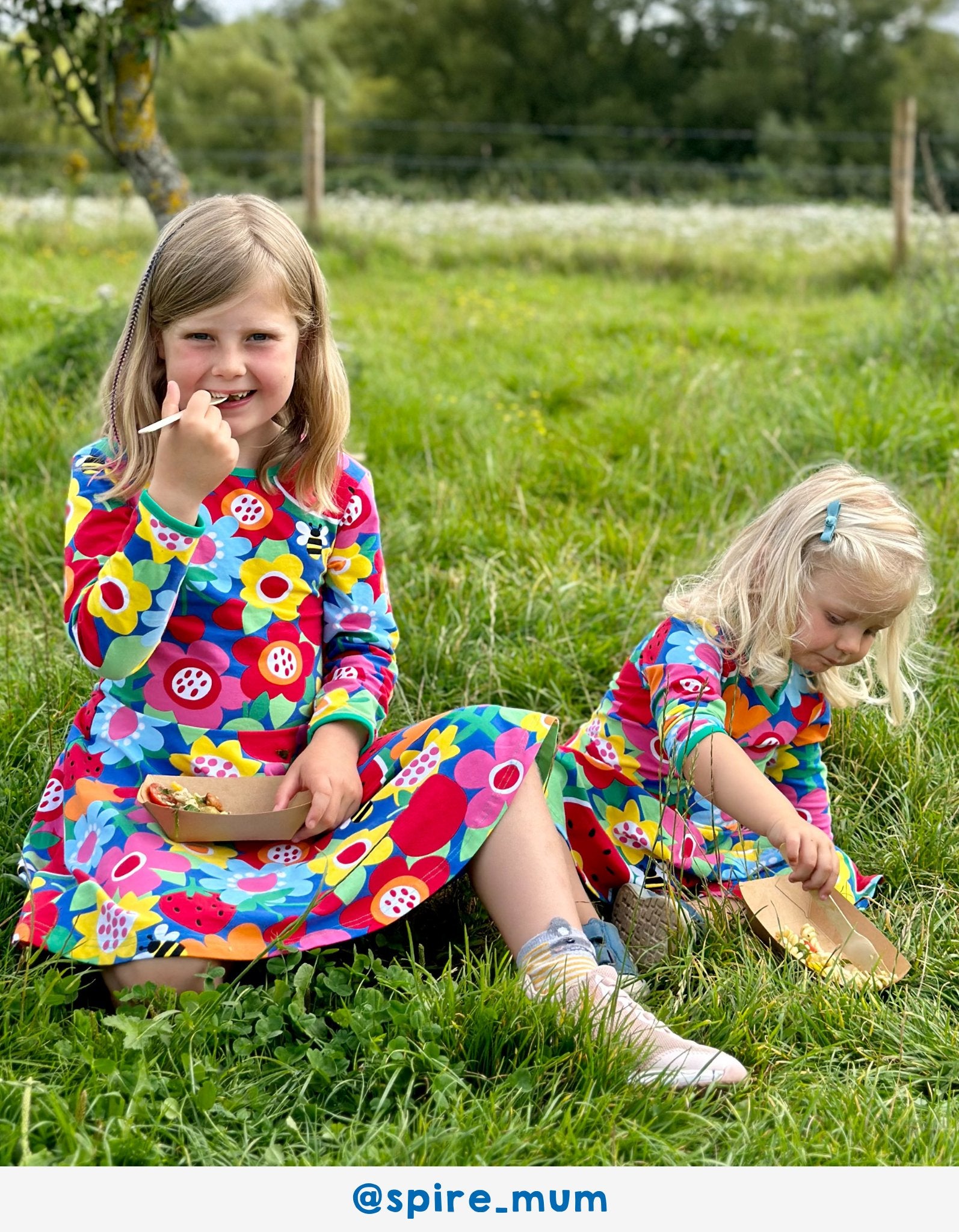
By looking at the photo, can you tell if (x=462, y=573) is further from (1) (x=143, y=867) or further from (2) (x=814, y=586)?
(1) (x=143, y=867)

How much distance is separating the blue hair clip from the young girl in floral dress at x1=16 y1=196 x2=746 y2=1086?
2.01ft

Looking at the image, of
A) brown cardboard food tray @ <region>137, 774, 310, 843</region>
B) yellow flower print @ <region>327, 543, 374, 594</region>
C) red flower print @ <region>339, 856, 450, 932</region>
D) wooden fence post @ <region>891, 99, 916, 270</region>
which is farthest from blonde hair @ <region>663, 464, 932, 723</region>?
wooden fence post @ <region>891, 99, 916, 270</region>

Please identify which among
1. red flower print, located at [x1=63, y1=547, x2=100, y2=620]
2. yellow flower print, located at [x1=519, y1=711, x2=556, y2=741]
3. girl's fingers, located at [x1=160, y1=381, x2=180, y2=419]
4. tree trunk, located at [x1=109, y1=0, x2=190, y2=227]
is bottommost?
yellow flower print, located at [x1=519, y1=711, x2=556, y2=741]

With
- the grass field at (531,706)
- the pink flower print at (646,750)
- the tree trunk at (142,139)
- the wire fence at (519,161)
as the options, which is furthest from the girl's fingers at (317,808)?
Result: the wire fence at (519,161)

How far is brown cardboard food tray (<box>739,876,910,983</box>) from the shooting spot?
2.12m

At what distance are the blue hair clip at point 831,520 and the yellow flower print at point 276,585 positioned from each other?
0.90m

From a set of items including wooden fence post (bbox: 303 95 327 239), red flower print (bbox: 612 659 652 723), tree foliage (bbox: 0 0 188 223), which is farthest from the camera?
wooden fence post (bbox: 303 95 327 239)

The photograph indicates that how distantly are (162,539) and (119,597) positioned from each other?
0.36 feet

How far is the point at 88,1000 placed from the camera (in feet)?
6.42

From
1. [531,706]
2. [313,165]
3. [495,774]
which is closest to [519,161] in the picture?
[313,165]

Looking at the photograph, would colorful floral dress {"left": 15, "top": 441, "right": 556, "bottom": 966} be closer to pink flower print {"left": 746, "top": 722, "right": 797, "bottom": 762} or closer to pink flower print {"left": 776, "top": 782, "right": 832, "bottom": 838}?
pink flower print {"left": 746, "top": 722, "right": 797, "bottom": 762}

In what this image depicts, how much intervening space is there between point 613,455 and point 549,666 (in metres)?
1.37

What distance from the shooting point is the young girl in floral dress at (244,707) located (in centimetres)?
187
